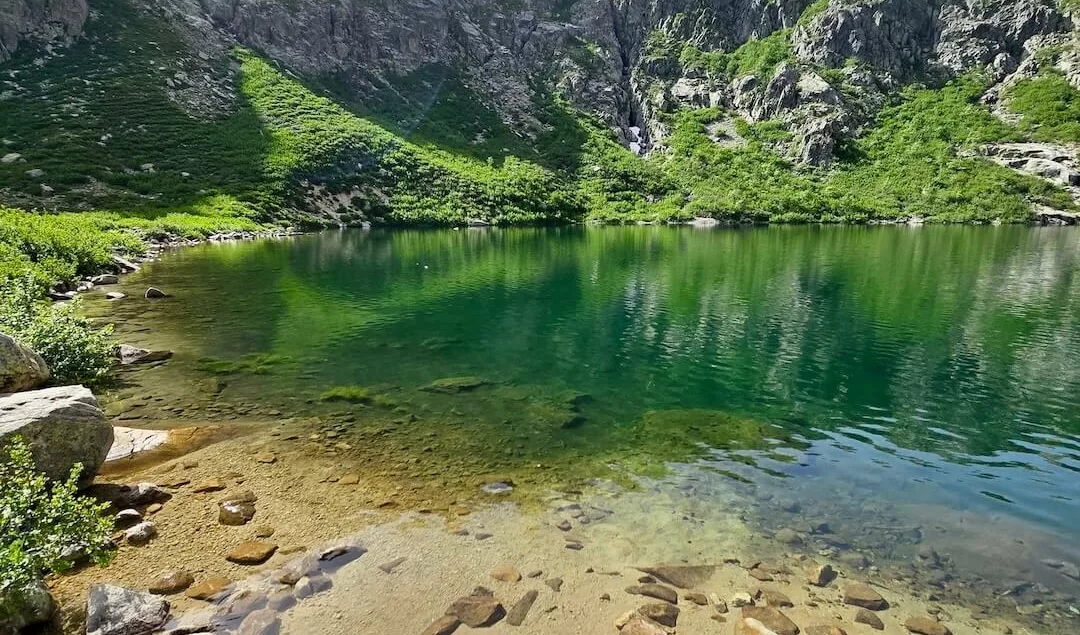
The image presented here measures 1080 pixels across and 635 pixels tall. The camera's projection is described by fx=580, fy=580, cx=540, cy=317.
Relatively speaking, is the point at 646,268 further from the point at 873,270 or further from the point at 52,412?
the point at 52,412

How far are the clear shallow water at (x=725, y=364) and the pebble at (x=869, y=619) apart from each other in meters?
2.95

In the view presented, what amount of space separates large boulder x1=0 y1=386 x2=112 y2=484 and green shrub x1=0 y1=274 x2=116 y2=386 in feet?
23.1

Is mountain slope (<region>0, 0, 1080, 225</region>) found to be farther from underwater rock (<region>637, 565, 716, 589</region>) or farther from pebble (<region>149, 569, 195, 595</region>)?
underwater rock (<region>637, 565, 716, 589</region>)

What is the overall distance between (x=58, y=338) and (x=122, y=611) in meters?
13.5

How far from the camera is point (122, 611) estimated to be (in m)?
7.49

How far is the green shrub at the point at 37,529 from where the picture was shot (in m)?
6.83

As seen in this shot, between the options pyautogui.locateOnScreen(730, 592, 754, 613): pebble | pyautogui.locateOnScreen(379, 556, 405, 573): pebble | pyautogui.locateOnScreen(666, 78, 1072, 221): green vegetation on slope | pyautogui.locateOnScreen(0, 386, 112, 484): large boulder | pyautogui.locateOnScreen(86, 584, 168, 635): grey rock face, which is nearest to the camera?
pyautogui.locateOnScreen(86, 584, 168, 635): grey rock face

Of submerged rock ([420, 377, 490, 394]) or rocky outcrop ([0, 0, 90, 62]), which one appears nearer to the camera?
submerged rock ([420, 377, 490, 394])

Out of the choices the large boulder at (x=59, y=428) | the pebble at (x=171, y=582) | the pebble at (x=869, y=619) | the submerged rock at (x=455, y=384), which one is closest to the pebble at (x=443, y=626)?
the pebble at (x=171, y=582)

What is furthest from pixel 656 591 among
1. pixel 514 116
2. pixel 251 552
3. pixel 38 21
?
pixel 514 116

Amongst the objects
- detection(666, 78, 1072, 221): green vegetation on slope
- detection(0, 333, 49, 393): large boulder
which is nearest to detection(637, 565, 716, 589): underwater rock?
detection(0, 333, 49, 393): large boulder

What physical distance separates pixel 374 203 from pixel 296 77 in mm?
62056

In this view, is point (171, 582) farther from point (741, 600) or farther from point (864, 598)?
point (864, 598)

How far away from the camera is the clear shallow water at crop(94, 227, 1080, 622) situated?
43.6 feet
